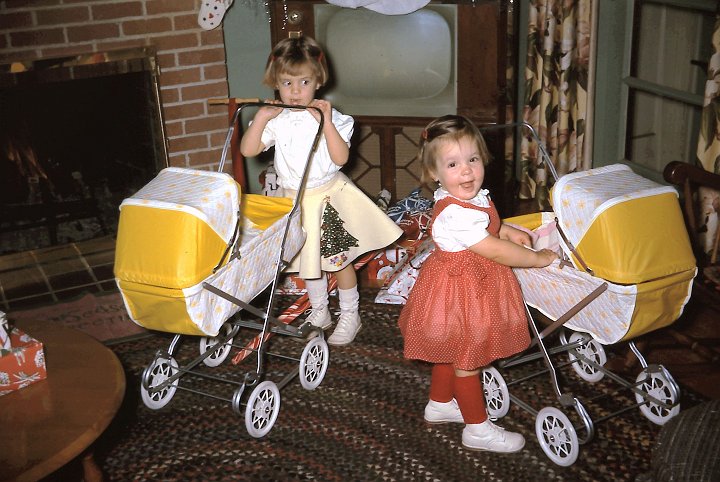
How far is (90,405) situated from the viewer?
2201 millimetres

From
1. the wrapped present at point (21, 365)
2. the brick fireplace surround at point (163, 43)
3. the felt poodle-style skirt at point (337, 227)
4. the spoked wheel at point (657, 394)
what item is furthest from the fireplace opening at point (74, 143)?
the spoked wheel at point (657, 394)

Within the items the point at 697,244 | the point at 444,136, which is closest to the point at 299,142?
the point at 444,136

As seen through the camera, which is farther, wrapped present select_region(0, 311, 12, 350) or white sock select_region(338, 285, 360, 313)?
white sock select_region(338, 285, 360, 313)

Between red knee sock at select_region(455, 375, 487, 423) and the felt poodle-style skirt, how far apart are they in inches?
28.3

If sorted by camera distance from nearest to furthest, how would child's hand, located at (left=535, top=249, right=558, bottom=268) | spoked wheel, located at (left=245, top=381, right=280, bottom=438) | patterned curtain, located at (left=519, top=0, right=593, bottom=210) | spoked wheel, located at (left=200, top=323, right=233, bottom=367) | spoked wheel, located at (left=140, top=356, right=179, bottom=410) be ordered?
1. child's hand, located at (left=535, top=249, right=558, bottom=268)
2. spoked wheel, located at (left=245, top=381, right=280, bottom=438)
3. spoked wheel, located at (left=140, top=356, right=179, bottom=410)
4. spoked wheel, located at (left=200, top=323, right=233, bottom=367)
5. patterned curtain, located at (left=519, top=0, right=593, bottom=210)

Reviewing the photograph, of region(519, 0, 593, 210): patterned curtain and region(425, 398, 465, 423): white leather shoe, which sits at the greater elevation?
region(519, 0, 593, 210): patterned curtain

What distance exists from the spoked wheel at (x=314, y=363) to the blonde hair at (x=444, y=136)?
0.84 metres

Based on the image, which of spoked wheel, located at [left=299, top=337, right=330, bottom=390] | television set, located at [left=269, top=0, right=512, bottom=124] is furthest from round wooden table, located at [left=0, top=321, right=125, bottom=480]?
television set, located at [left=269, top=0, right=512, bottom=124]

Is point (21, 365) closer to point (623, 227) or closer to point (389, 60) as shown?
point (623, 227)

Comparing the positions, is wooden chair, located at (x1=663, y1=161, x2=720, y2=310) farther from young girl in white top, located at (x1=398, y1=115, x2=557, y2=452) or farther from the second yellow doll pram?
the second yellow doll pram

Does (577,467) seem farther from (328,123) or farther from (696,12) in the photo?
(696,12)

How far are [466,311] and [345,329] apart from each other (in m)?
0.93

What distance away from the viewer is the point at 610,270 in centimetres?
219

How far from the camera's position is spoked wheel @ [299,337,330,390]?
2.87 metres
